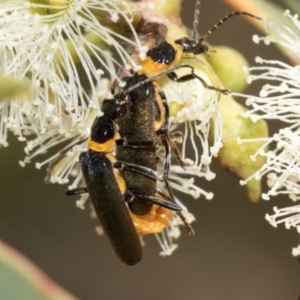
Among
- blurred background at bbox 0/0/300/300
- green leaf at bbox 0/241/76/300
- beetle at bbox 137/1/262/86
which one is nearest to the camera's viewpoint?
beetle at bbox 137/1/262/86

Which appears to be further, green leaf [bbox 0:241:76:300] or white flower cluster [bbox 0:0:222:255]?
green leaf [bbox 0:241:76:300]

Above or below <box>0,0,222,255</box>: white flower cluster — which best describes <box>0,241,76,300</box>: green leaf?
below

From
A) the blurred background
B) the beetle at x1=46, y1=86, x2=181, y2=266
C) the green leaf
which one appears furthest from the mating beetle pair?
the blurred background

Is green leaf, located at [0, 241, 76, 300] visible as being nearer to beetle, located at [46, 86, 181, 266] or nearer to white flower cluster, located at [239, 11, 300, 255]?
beetle, located at [46, 86, 181, 266]

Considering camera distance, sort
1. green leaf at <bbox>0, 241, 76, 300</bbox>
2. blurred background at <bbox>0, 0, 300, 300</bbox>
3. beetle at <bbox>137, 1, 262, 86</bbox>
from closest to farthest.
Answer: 1. beetle at <bbox>137, 1, 262, 86</bbox>
2. green leaf at <bbox>0, 241, 76, 300</bbox>
3. blurred background at <bbox>0, 0, 300, 300</bbox>

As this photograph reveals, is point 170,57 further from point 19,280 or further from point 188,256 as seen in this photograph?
point 188,256

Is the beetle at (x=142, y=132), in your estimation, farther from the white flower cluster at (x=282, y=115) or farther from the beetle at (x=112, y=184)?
the white flower cluster at (x=282, y=115)

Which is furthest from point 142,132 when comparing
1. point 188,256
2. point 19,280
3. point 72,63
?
point 188,256

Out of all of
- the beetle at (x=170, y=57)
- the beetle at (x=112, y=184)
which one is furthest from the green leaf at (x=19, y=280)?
Answer: the beetle at (x=170, y=57)
